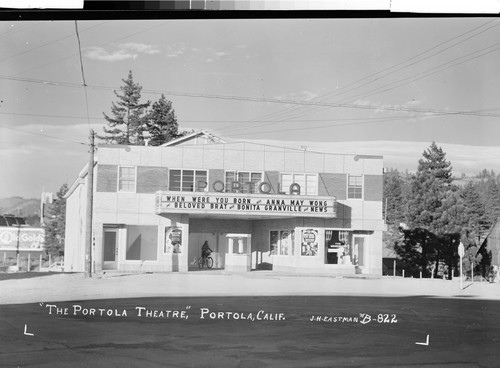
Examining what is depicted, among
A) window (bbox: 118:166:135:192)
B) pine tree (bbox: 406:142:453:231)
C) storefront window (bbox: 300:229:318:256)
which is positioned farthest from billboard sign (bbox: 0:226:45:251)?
pine tree (bbox: 406:142:453:231)

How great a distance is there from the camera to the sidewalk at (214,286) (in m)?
10.1

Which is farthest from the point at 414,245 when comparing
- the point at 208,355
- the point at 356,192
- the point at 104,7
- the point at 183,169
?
the point at 104,7

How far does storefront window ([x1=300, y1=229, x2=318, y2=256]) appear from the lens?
12.1 metres

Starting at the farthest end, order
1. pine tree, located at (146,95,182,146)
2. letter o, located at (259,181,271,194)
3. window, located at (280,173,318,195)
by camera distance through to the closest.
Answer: letter o, located at (259,181,271,194), window, located at (280,173,318,195), pine tree, located at (146,95,182,146)

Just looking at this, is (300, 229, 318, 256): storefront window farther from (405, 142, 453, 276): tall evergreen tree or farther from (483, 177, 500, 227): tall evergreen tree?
(483, 177, 500, 227): tall evergreen tree

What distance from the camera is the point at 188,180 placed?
1255cm

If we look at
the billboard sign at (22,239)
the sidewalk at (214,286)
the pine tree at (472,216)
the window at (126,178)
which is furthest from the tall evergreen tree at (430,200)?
the billboard sign at (22,239)

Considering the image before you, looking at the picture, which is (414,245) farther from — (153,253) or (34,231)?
(34,231)

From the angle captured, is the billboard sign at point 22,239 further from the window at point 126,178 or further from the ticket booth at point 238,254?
the window at point 126,178

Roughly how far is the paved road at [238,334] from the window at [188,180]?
225 centimetres

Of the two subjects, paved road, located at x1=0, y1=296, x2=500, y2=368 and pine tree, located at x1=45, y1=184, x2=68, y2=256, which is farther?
pine tree, located at x1=45, y1=184, x2=68, y2=256

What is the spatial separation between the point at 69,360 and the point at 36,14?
4.42 meters

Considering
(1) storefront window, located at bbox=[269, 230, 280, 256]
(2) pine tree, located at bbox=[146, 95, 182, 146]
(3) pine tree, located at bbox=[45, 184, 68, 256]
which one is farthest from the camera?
(3) pine tree, located at bbox=[45, 184, 68, 256]
